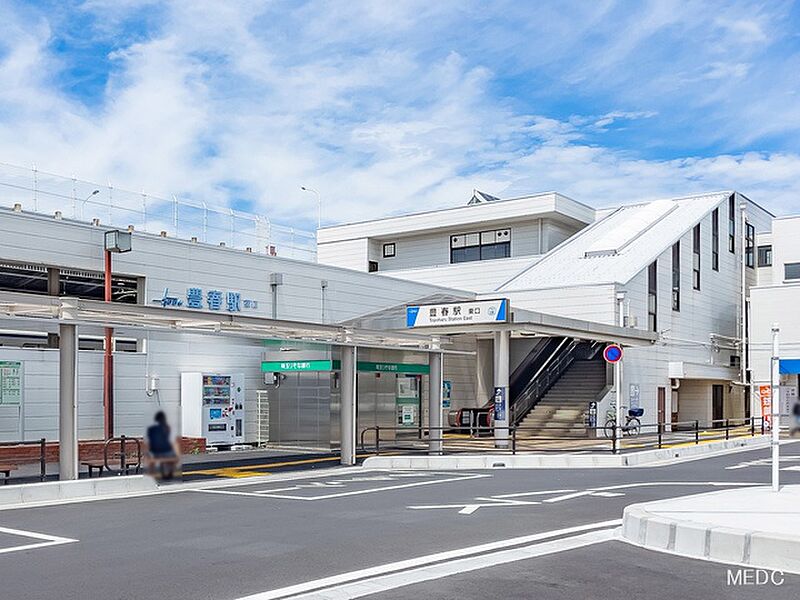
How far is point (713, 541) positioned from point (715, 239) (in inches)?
1485

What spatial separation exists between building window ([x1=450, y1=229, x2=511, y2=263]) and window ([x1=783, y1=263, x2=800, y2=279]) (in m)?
14.8

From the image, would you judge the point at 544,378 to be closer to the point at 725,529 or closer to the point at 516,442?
the point at 516,442

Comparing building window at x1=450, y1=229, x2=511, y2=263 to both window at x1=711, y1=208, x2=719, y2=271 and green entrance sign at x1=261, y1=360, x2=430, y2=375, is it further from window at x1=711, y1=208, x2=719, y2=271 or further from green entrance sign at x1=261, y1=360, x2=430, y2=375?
green entrance sign at x1=261, y1=360, x2=430, y2=375

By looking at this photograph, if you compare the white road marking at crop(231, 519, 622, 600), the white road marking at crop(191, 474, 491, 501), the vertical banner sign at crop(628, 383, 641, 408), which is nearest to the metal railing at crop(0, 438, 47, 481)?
the white road marking at crop(191, 474, 491, 501)

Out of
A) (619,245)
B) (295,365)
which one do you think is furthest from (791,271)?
(295,365)

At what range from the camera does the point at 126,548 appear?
1102cm

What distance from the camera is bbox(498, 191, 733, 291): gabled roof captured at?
125 feet

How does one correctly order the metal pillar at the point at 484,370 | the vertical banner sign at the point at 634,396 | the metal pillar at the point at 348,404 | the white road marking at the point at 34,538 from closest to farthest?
the white road marking at the point at 34,538, the metal pillar at the point at 348,404, the vertical banner sign at the point at 634,396, the metal pillar at the point at 484,370

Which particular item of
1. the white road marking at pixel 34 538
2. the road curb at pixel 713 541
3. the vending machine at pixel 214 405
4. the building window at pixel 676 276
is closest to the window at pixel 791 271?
the building window at pixel 676 276

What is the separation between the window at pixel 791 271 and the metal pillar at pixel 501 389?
26.1 metres

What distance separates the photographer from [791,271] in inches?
1897

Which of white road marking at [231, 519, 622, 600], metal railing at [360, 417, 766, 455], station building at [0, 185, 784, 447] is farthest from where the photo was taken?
metal railing at [360, 417, 766, 455]

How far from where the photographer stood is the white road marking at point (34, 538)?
1107 centimetres

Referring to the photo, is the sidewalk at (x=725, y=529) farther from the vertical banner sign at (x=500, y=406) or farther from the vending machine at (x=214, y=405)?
the vending machine at (x=214, y=405)
